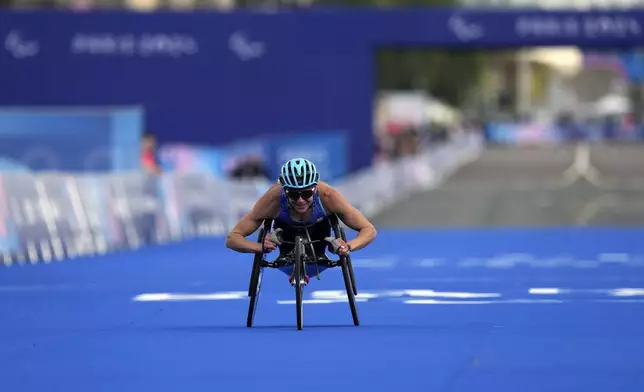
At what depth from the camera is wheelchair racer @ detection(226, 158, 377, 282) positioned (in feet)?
44.8

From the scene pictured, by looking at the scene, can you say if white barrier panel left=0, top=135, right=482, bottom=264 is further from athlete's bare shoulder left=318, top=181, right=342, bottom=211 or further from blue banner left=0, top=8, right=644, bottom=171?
blue banner left=0, top=8, right=644, bottom=171

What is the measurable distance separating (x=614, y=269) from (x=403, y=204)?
23086 millimetres

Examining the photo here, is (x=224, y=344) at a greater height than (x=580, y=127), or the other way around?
(x=224, y=344)

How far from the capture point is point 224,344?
13234 mm

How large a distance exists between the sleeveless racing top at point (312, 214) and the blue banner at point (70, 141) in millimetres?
23092

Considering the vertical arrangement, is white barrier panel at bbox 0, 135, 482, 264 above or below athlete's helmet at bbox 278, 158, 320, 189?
below

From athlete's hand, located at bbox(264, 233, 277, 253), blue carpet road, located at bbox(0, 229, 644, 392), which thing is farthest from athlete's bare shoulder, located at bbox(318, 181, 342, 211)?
blue carpet road, located at bbox(0, 229, 644, 392)

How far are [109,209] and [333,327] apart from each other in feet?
43.4

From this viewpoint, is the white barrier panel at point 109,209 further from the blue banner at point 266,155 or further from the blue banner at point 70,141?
the blue banner at point 266,155

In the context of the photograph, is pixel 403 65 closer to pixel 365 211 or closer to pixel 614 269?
pixel 365 211

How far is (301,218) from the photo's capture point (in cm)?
1395

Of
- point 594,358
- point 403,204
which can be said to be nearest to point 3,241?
point 594,358

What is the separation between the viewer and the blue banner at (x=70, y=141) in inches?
1487

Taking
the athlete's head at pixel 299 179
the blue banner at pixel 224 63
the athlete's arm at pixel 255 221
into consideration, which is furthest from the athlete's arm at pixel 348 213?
the blue banner at pixel 224 63
